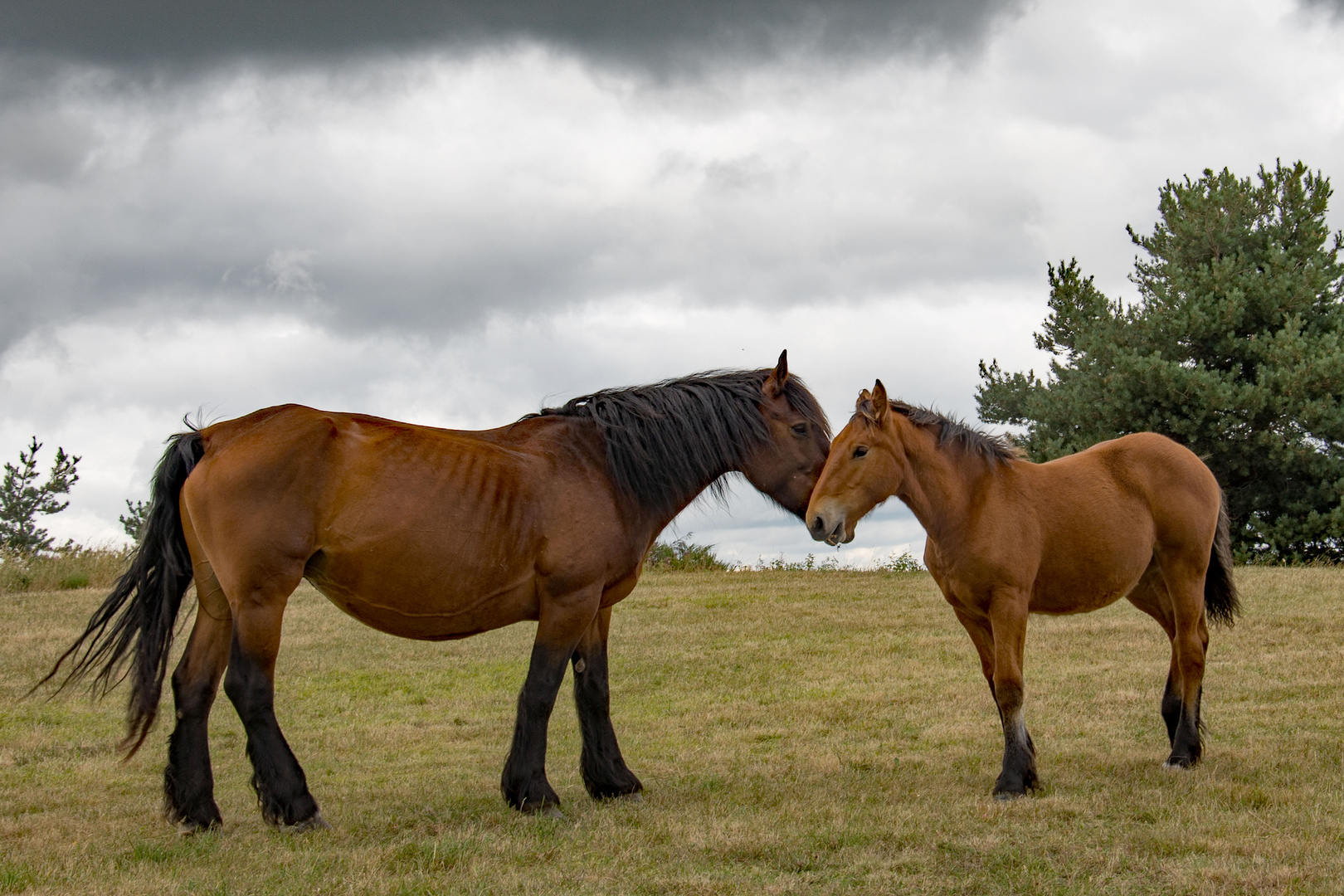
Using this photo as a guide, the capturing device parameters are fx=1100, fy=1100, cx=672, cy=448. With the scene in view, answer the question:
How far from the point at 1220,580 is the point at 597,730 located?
4325 mm

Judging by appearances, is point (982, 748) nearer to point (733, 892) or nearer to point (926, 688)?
point (926, 688)

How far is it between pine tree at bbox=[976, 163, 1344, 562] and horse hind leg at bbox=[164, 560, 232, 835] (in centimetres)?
1802

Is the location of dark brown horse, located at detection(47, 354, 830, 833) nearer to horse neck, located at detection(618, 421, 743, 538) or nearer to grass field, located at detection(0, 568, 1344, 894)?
horse neck, located at detection(618, 421, 743, 538)

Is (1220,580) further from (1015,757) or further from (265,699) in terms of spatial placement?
(265,699)

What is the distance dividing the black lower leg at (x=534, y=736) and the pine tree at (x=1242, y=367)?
17.0 meters

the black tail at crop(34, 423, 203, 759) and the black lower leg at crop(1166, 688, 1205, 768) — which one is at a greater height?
the black tail at crop(34, 423, 203, 759)

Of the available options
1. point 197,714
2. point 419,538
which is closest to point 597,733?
point 419,538

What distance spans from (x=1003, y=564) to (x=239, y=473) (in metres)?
4.02

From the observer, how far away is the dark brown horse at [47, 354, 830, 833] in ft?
17.6

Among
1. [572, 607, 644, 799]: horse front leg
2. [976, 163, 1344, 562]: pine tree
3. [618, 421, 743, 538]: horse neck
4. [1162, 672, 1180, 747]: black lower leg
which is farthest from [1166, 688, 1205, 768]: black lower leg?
[976, 163, 1344, 562]: pine tree

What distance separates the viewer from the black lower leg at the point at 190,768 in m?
5.57

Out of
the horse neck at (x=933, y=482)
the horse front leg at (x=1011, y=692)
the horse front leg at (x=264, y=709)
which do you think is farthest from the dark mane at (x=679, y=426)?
the horse front leg at (x=264, y=709)

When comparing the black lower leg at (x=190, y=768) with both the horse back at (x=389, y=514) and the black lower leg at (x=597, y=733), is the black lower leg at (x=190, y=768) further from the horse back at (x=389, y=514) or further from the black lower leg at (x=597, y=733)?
the black lower leg at (x=597, y=733)

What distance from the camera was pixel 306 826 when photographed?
5.42m
